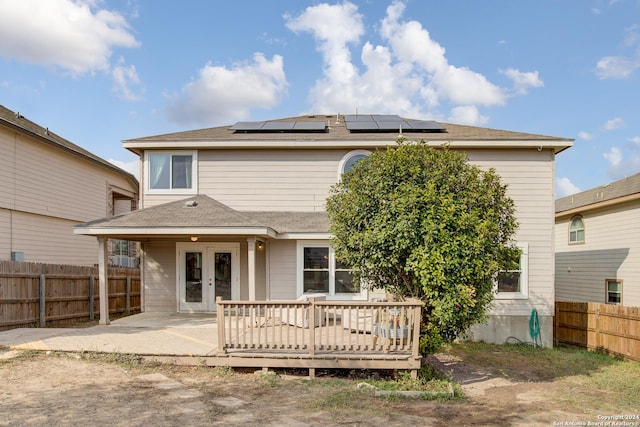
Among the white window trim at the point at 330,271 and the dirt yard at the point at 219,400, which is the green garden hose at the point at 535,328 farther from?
the white window trim at the point at 330,271

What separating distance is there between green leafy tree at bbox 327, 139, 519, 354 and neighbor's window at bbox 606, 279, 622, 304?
29.6ft

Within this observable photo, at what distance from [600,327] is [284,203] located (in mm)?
9034

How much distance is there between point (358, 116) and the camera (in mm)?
15180

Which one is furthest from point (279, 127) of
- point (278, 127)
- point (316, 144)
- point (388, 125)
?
point (388, 125)

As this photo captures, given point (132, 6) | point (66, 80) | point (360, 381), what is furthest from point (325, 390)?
point (66, 80)

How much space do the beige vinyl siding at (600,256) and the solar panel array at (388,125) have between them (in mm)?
6822

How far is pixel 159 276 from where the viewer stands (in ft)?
39.1

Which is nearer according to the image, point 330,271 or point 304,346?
point 304,346

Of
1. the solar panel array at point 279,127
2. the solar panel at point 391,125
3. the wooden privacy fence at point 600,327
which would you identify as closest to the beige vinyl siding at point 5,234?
the solar panel array at point 279,127

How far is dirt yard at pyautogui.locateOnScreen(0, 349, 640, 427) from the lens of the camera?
16.3 feet

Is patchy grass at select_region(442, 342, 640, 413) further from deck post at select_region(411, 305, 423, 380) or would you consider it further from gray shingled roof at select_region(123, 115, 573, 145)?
gray shingled roof at select_region(123, 115, 573, 145)

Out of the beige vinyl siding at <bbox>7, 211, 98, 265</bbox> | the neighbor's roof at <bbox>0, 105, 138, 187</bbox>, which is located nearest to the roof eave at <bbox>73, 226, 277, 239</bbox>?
the beige vinyl siding at <bbox>7, 211, 98, 265</bbox>

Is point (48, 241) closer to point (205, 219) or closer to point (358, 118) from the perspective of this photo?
point (205, 219)

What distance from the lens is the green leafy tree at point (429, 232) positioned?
22.2 ft
